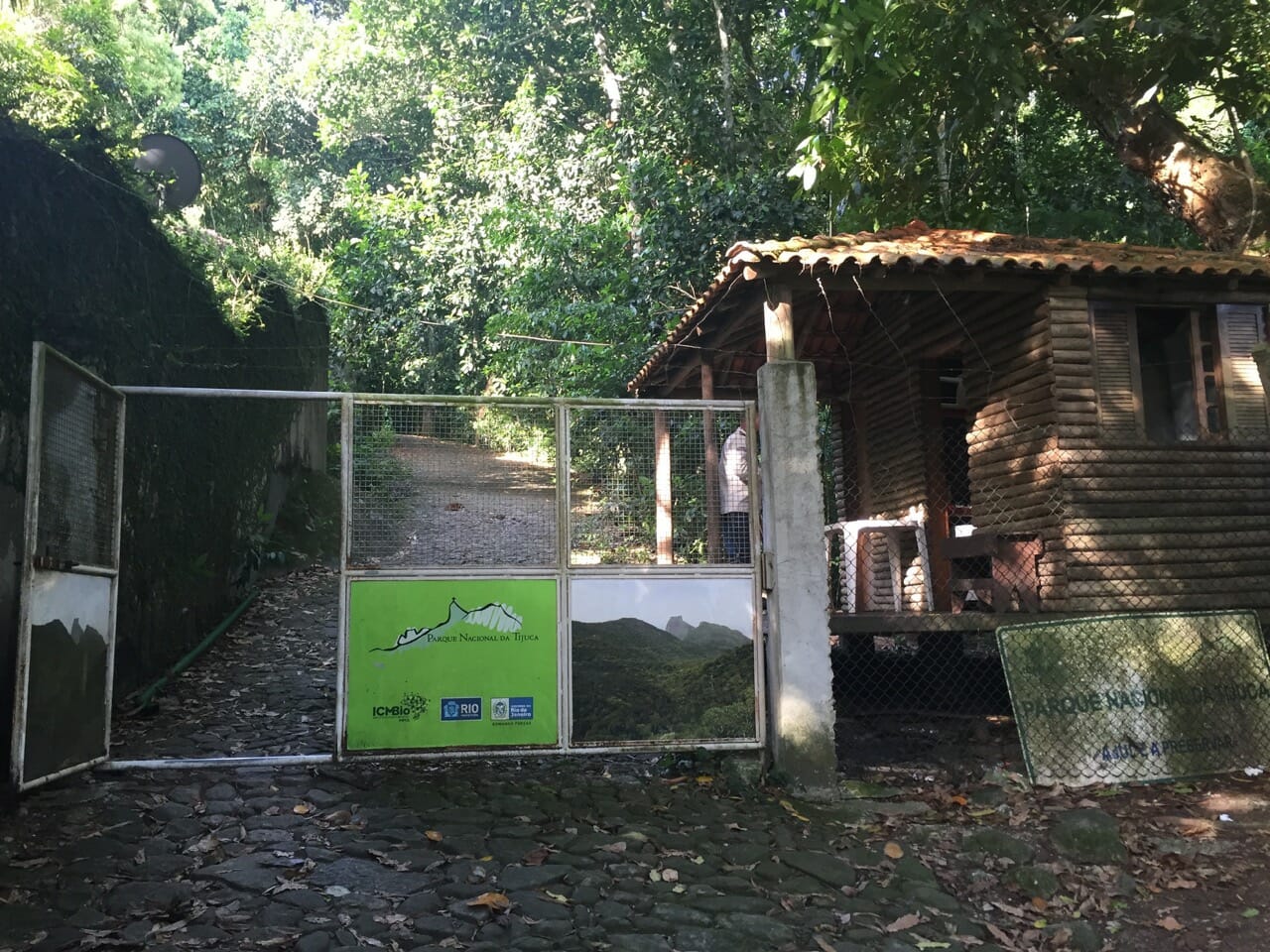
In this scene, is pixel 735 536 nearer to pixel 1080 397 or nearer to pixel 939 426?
pixel 1080 397

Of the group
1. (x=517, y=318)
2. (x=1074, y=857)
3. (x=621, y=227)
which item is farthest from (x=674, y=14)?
(x=1074, y=857)

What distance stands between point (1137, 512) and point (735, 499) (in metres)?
3.42

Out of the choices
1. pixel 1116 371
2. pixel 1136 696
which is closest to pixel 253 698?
pixel 1136 696

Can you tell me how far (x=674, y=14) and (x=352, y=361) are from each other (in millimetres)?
10247

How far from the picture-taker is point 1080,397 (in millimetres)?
7516

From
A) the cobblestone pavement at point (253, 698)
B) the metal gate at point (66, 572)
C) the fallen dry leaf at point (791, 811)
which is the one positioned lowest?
the fallen dry leaf at point (791, 811)

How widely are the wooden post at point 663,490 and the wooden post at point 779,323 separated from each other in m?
0.90

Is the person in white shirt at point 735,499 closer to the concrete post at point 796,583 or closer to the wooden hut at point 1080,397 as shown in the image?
the concrete post at point 796,583

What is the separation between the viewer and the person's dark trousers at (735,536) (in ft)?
20.6

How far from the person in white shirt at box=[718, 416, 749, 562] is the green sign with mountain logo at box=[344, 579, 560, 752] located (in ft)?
4.11

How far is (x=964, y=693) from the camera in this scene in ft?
30.8

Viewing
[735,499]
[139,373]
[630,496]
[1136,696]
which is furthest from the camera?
[139,373]

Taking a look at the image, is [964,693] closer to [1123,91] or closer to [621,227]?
[1123,91]

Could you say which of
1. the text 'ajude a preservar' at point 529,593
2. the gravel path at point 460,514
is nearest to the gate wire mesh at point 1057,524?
the text 'ajude a preservar' at point 529,593
